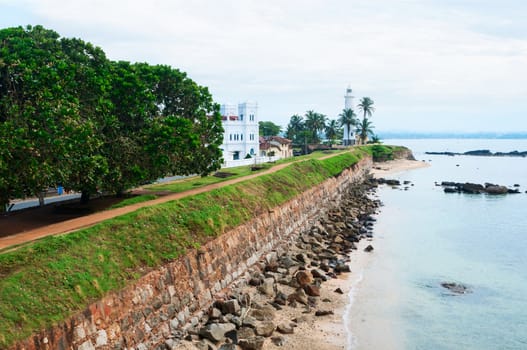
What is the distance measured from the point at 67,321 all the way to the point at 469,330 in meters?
21.0

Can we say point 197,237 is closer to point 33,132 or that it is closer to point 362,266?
point 33,132

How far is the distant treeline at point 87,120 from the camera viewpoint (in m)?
24.0

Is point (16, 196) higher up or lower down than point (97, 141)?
lower down

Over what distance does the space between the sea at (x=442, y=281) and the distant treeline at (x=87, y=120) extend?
16.8 metres

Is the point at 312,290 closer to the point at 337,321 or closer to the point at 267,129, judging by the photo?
the point at 337,321

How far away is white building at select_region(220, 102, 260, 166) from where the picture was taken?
3268 inches

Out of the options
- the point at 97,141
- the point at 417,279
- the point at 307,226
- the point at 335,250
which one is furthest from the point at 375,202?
the point at 97,141

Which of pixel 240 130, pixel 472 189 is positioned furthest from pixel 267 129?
pixel 472 189

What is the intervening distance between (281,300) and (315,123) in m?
103

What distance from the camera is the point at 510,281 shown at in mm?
34531

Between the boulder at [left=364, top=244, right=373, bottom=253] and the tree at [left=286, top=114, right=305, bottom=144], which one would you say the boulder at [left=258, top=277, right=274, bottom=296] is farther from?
the tree at [left=286, top=114, right=305, bottom=144]

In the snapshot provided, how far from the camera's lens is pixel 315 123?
418 feet

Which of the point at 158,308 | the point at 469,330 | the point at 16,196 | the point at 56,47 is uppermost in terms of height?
the point at 56,47

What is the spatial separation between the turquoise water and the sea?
5 centimetres
